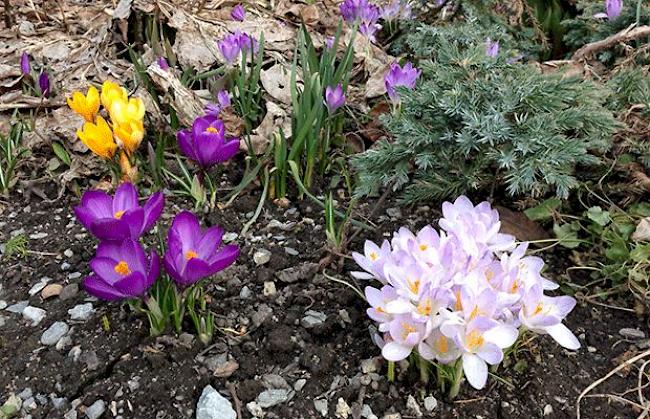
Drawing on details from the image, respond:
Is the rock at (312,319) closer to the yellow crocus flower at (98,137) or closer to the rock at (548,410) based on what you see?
the rock at (548,410)

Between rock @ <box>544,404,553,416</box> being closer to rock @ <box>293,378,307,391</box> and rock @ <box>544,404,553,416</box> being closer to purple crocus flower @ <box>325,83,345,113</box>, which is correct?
Answer: rock @ <box>293,378,307,391</box>

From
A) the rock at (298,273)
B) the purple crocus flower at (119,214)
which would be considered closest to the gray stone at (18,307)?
the purple crocus flower at (119,214)

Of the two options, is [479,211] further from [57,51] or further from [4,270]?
[57,51]

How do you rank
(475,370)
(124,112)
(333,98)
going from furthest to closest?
(333,98) < (124,112) < (475,370)

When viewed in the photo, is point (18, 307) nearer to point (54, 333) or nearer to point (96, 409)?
point (54, 333)

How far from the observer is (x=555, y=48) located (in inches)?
120

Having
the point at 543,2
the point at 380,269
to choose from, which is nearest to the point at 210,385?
the point at 380,269

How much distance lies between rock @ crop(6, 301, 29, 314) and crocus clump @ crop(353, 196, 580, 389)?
0.87 m

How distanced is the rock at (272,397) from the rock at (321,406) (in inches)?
2.4

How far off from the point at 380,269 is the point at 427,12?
6.40 ft

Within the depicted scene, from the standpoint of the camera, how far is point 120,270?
56.2 inches

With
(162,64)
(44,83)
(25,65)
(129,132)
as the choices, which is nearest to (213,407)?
(129,132)

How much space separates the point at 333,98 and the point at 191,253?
0.82 m

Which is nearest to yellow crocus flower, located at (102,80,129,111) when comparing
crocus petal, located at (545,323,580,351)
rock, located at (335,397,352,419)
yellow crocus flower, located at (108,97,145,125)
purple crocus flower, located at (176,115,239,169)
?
yellow crocus flower, located at (108,97,145,125)
